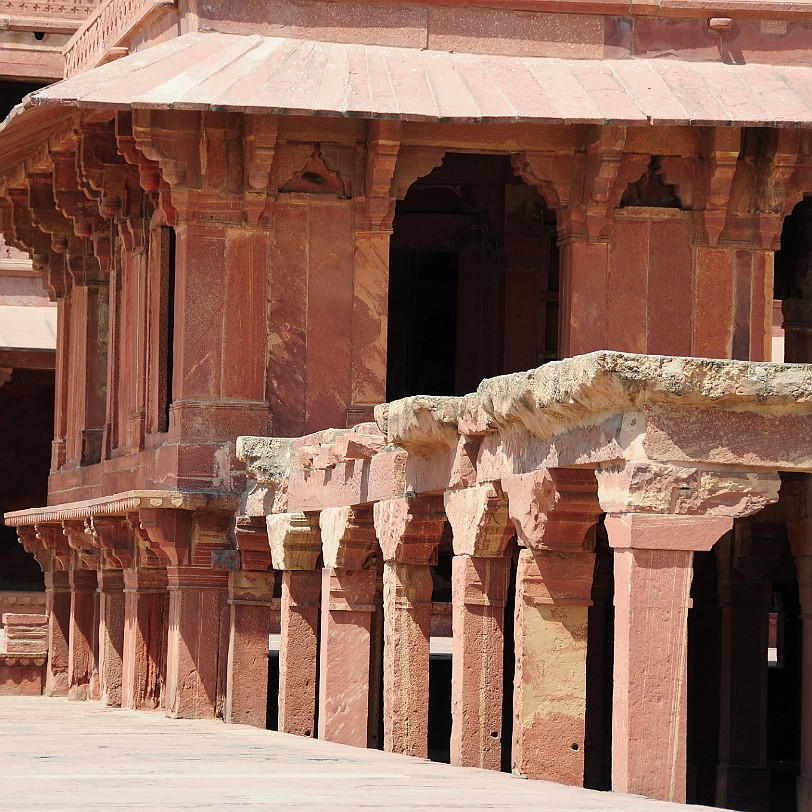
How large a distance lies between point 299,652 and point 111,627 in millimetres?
4191

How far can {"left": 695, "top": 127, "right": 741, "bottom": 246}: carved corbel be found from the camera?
15.1 m

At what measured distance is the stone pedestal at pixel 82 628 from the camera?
62.2 feet

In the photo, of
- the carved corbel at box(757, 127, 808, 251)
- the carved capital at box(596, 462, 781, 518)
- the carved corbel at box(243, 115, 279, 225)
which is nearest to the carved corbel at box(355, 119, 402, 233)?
the carved corbel at box(243, 115, 279, 225)

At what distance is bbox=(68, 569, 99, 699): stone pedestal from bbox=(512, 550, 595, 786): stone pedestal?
358 inches

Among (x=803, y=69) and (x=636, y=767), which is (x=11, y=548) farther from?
(x=636, y=767)

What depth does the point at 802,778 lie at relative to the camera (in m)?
11.2

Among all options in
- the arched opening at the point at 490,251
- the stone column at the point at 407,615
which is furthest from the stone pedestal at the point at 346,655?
the arched opening at the point at 490,251

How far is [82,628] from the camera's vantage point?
63.6ft

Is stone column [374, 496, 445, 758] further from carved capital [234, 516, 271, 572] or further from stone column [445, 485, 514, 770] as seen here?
carved capital [234, 516, 271, 572]

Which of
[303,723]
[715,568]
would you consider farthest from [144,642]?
[715,568]

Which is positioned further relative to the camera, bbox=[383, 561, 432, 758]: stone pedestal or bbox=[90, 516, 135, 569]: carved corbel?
bbox=[90, 516, 135, 569]: carved corbel

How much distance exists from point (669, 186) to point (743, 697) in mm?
3704

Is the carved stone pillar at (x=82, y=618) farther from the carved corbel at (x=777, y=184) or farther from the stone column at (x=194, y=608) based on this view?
the carved corbel at (x=777, y=184)

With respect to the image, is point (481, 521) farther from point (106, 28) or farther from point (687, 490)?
point (106, 28)
